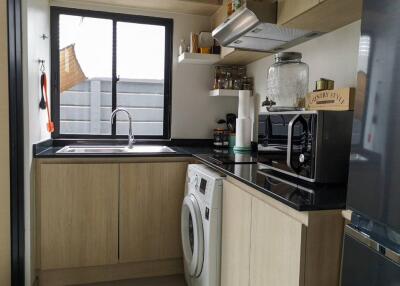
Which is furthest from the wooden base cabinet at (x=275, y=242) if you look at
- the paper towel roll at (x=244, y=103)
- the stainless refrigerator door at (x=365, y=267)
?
the paper towel roll at (x=244, y=103)

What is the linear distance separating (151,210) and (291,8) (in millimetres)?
1593

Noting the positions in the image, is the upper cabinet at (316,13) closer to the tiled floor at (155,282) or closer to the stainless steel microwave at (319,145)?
the stainless steel microwave at (319,145)

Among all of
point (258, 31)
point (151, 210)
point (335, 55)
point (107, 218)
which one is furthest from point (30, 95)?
point (335, 55)

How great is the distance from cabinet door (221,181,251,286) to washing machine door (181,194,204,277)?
0.51 feet

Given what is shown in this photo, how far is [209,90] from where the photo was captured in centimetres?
305

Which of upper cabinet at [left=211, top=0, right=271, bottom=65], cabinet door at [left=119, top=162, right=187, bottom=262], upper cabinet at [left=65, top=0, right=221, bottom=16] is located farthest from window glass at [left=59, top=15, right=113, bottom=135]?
upper cabinet at [left=211, top=0, right=271, bottom=65]

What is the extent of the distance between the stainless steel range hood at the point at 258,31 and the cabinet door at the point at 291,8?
0.04 m

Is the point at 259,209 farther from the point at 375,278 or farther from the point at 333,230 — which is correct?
the point at 375,278

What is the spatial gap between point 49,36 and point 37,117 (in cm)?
83

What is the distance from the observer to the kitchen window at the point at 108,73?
2764mm

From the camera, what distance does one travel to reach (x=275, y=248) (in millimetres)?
1248

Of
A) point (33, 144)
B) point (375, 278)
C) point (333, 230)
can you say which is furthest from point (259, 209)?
point (33, 144)

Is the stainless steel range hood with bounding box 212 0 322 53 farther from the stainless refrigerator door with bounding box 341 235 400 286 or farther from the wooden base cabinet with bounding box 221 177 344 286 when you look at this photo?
the stainless refrigerator door with bounding box 341 235 400 286

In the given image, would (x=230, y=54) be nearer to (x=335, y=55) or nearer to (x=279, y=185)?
(x=335, y=55)
